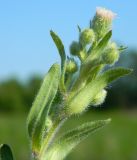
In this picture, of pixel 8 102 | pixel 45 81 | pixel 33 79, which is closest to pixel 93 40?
pixel 45 81

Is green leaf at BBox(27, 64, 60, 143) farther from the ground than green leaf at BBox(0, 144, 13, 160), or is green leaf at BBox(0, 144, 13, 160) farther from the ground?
green leaf at BBox(27, 64, 60, 143)

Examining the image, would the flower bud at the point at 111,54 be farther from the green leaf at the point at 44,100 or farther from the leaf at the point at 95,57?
the green leaf at the point at 44,100

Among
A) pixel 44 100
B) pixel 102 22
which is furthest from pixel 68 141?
pixel 102 22

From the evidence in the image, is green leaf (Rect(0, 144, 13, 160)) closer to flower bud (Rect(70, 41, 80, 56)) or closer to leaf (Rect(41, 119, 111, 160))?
leaf (Rect(41, 119, 111, 160))

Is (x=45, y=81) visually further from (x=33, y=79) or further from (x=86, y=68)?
(x=33, y=79)

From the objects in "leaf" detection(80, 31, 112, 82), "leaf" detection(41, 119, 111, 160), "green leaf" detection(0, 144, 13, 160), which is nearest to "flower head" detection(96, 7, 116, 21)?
"leaf" detection(80, 31, 112, 82)
